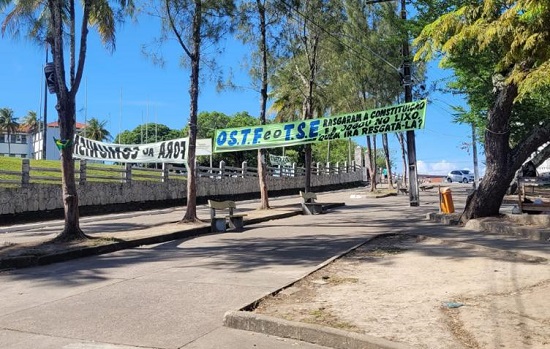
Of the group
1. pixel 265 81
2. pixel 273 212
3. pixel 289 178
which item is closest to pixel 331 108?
pixel 289 178

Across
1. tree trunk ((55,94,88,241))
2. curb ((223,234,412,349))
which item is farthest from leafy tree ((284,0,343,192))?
curb ((223,234,412,349))

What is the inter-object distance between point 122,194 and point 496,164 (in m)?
13.9

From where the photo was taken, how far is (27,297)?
7.09m

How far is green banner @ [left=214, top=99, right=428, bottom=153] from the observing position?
17094 millimetres

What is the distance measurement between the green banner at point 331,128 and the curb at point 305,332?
12.7 m

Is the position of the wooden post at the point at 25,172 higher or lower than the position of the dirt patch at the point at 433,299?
higher

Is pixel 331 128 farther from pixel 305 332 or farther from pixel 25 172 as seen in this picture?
pixel 305 332

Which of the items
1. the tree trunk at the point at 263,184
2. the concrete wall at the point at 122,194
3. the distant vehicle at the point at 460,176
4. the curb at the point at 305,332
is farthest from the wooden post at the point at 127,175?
the distant vehicle at the point at 460,176

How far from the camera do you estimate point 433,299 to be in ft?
20.5

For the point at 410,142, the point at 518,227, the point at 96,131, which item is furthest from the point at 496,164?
the point at 96,131

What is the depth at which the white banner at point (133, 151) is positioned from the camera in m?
22.6

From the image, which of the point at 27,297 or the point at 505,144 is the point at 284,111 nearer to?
A: the point at 505,144

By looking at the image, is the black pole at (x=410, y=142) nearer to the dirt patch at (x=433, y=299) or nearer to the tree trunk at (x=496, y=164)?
the tree trunk at (x=496, y=164)

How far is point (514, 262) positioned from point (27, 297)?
291 inches
